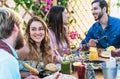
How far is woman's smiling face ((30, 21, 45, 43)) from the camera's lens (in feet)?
5.54

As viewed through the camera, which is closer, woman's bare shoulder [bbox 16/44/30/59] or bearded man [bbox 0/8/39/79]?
bearded man [bbox 0/8/39/79]

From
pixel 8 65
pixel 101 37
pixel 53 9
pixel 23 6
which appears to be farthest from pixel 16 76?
pixel 23 6

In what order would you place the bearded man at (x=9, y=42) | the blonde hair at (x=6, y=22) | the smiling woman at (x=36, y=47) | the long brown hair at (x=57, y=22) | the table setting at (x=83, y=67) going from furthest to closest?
1. the long brown hair at (x=57, y=22)
2. the smiling woman at (x=36, y=47)
3. the table setting at (x=83, y=67)
4. the blonde hair at (x=6, y=22)
5. the bearded man at (x=9, y=42)

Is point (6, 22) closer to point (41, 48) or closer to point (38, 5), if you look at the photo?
point (41, 48)

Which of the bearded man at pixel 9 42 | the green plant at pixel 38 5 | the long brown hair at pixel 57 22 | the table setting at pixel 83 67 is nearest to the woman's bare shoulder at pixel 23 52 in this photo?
the table setting at pixel 83 67

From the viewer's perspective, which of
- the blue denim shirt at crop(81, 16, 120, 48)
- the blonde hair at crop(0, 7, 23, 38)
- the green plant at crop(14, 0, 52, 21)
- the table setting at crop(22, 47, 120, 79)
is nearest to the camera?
the blonde hair at crop(0, 7, 23, 38)

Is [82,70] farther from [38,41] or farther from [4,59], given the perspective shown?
[4,59]

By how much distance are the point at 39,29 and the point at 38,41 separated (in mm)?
81

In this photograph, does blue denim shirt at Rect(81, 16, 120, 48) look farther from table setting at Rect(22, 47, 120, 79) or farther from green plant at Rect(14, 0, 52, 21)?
green plant at Rect(14, 0, 52, 21)

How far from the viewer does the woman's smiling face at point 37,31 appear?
1688mm

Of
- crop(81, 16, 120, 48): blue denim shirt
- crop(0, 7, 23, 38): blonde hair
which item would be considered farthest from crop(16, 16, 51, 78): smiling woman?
crop(81, 16, 120, 48): blue denim shirt

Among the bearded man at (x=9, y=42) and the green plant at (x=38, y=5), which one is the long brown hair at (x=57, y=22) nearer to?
the green plant at (x=38, y=5)

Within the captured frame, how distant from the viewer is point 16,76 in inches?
39.0

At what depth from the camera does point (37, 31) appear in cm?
170
